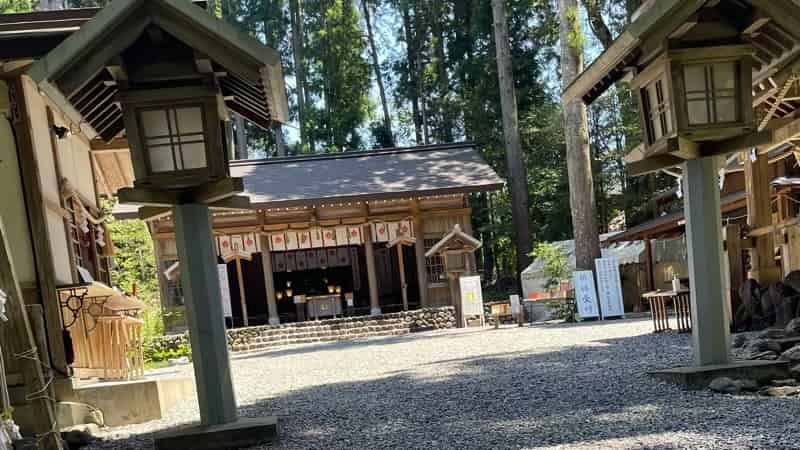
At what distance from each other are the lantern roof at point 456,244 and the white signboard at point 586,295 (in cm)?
244

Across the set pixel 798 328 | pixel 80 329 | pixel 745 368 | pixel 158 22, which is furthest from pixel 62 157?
pixel 798 328

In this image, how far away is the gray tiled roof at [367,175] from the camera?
16484 mm

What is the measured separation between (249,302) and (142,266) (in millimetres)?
3296

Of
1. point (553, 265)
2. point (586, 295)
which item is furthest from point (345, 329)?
point (586, 295)

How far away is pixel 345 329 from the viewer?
53.4ft

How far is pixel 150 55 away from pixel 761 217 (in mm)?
8555

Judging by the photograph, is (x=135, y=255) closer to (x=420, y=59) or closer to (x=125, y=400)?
(x=125, y=400)

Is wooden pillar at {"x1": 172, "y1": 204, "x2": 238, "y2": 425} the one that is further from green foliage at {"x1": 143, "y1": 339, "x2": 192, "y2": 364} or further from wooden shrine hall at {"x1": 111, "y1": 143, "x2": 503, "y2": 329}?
wooden shrine hall at {"x1": 111, "y1": 143, "x2": 503, "y2": 329}

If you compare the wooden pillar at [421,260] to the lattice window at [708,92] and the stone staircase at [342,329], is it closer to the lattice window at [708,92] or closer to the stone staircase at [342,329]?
the stone staircase at [342,329]

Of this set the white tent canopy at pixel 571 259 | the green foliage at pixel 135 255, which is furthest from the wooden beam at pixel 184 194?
the green foliage at pixel 135 255

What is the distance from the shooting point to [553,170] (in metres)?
23.8

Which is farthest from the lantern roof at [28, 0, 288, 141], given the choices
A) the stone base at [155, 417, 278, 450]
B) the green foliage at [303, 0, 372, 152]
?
the green foliage at [303, 0, 372, 152]

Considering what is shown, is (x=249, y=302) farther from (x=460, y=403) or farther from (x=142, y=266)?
(x=460, y=403)

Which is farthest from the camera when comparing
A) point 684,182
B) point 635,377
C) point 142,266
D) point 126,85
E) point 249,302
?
point 249,302
